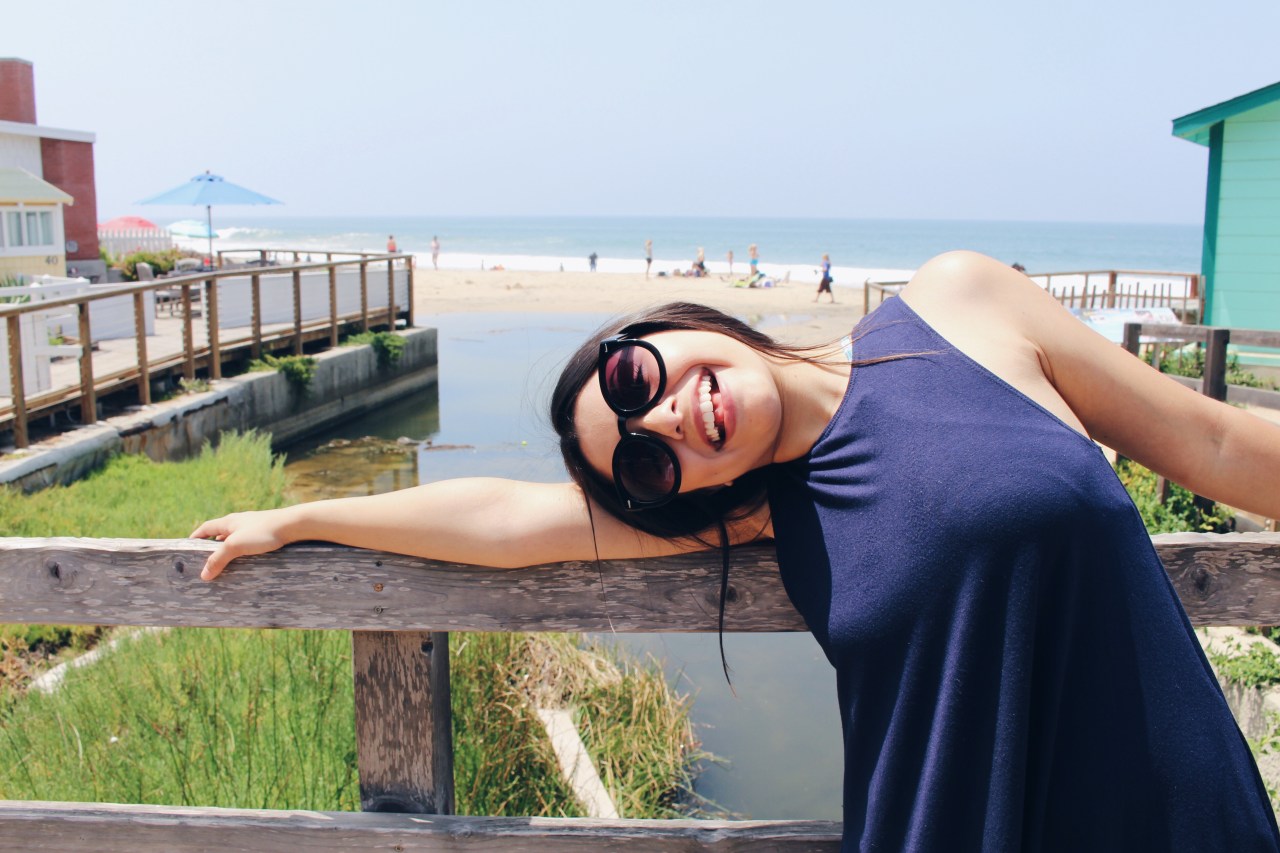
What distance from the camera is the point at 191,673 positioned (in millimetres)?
3963

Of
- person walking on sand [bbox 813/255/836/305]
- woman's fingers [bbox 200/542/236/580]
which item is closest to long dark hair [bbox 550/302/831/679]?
woman's fingers [bbox 200/542/236/580]

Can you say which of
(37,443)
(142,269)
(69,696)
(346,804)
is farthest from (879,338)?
(142,269)

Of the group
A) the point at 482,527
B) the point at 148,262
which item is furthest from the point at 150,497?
the point at 148,262

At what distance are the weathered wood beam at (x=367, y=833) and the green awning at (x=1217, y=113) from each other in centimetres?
1333

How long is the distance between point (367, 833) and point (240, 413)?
11.4 meters

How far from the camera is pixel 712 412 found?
1.46 meters

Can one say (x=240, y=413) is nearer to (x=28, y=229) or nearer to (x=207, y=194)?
(x=28, y=229)

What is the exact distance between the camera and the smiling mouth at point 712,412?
57.5 inches

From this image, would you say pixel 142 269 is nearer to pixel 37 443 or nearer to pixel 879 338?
pixel 37 443

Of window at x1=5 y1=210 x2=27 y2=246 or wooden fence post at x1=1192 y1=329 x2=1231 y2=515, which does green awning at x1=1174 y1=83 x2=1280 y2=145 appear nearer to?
wooden fence post at x1=1192 y1=329 x2=1231 y2=515

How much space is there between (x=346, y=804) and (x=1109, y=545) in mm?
2456

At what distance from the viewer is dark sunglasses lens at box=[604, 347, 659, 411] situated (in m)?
1.48

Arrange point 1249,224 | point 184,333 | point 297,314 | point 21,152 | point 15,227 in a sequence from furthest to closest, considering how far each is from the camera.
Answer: point 21,152
point 15,227
point 297,314
point 1249,224
point 184,333

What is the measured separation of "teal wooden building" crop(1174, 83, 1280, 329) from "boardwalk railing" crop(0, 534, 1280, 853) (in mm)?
13145
